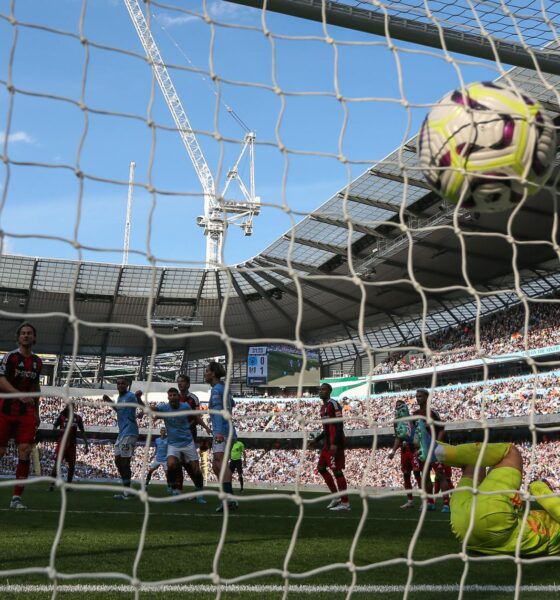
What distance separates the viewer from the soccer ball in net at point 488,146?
379 cm

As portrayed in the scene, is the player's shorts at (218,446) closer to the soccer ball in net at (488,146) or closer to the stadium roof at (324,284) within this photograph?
the soccer ball in net at (488,146)

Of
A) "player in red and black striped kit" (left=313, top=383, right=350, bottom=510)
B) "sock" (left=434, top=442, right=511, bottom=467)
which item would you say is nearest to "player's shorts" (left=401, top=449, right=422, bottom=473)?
"player in red and black striped kit" (left=313, top=383, right=350, bottom=510)

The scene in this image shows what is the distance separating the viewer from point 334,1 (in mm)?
4820

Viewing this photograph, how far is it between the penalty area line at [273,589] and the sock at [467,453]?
28.6 inches

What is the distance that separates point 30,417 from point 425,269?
90.6 feet

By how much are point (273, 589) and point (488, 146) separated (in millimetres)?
2387

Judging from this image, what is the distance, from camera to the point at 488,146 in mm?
3785

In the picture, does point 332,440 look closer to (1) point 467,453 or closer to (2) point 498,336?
(1) point 467,453

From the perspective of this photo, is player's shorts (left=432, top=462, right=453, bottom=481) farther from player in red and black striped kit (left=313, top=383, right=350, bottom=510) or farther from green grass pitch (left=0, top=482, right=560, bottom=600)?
green grass pitch (left=0, top=482, right=560, bottom=600)

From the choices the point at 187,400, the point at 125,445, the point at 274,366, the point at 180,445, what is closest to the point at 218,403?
the point at 187,400

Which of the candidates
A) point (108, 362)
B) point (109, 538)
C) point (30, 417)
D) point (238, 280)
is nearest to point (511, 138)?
point (109, 538)

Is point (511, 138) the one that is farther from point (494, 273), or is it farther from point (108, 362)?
point (108, 362)

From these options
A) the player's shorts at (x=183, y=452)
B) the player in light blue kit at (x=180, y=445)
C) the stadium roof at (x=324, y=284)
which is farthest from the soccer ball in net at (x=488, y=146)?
the stadium roof at (x=324, y=284)

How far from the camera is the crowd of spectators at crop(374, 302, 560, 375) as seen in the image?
94.4 feet
